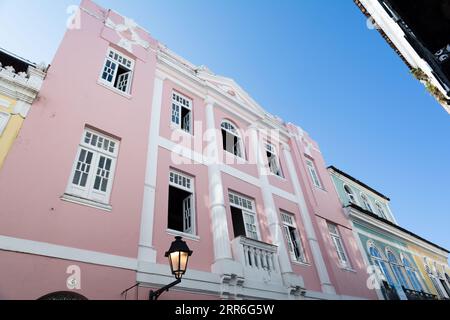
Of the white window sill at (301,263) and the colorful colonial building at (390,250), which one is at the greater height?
the colorful colonial building at (390,250)

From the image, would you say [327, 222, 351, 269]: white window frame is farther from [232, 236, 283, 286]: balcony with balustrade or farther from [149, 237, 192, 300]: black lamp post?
[149, 237, 192, 300]: black lamp post

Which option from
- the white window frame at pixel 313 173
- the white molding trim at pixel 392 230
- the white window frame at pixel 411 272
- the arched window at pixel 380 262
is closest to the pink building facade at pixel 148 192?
the white window frame at pixel 313 173

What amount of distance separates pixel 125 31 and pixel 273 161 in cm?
814

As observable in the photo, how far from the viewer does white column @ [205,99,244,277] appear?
747 centimetres

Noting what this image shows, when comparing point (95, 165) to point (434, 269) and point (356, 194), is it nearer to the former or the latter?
point (356, 194)

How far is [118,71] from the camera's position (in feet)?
31.9

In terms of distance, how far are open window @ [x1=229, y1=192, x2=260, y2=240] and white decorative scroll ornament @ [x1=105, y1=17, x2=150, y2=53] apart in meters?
6.28

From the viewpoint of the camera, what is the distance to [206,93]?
473 inches

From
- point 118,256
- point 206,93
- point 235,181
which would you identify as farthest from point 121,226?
point 206,93

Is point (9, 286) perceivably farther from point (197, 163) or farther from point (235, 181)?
point (235, 181)

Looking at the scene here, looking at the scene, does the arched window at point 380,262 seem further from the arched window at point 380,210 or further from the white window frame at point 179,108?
the white window frame at point 179,108

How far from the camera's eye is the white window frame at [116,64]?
8617 millimetres

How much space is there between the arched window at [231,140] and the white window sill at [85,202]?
631 centimetres
